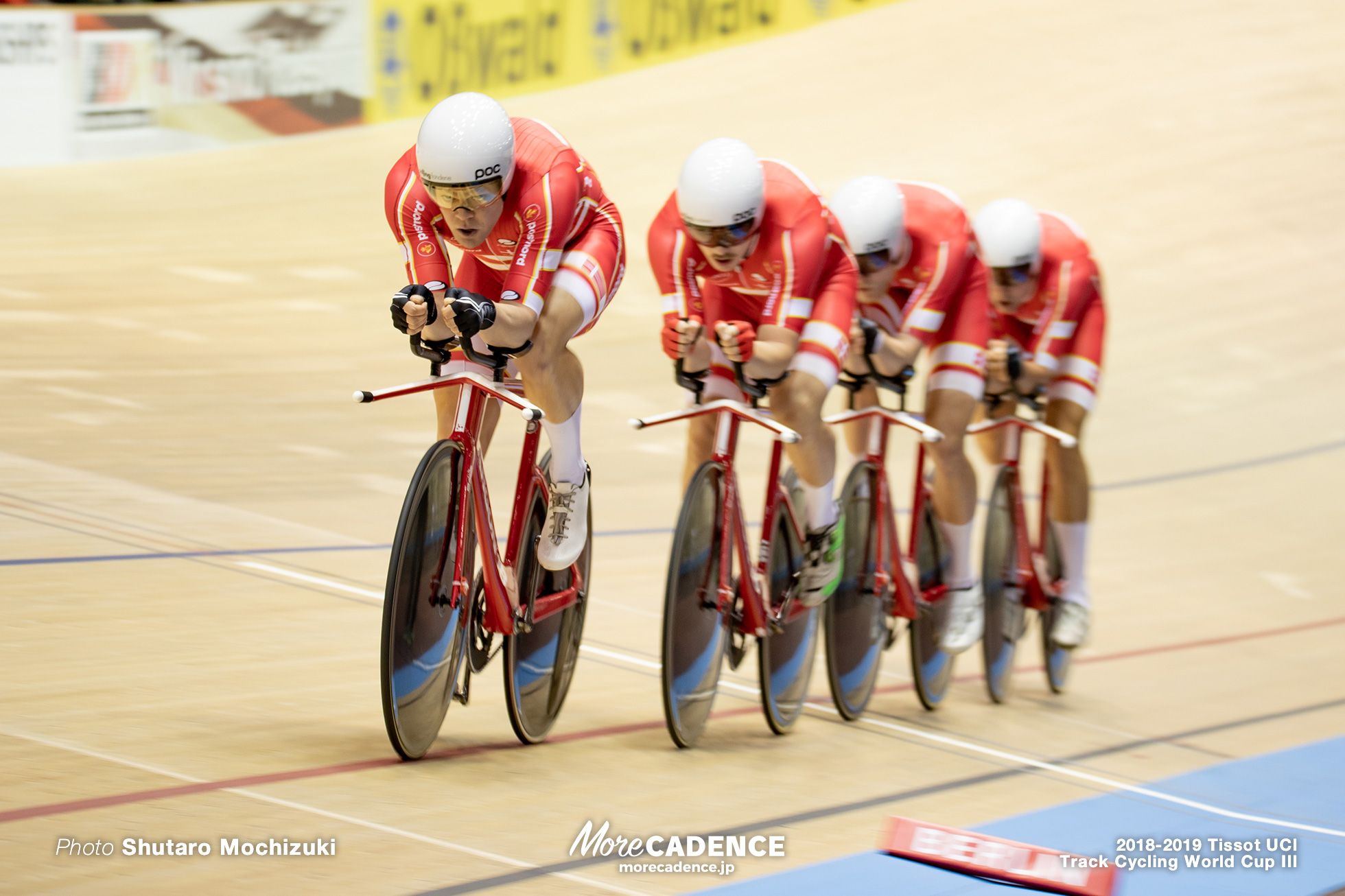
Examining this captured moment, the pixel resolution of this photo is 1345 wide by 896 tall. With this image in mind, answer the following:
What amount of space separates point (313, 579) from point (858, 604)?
1642 mm

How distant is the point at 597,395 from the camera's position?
304 inches

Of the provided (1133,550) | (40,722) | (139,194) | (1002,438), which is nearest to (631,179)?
(139,194)

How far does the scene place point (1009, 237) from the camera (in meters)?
4.36

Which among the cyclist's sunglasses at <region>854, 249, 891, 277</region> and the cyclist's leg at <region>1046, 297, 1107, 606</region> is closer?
the cyclist's sunglasses at <region>854, 249, 891, 277</region>

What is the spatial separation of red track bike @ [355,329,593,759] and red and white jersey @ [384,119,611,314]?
15 cm

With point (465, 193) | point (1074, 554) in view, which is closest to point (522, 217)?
point (465, 193)

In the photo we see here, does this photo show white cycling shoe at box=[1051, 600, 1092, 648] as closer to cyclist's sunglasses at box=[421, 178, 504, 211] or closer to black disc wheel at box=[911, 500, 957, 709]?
black disc wheel at box=[911, 500, 957, 709]

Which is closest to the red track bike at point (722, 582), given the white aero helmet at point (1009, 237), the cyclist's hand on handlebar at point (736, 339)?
the cyclist's hand on handlebar at point (736, 339)

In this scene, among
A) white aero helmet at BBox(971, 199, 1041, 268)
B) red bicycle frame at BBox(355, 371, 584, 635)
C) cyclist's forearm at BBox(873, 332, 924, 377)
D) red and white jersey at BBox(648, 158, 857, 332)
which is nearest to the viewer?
red bicycle frame at BBox(355, 371, 584, 635)

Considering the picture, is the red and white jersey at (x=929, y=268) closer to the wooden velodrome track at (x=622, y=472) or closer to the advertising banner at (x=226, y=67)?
the wooden velodrome track at (x=622, y=472)

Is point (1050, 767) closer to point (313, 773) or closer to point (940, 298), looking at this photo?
point (940, 298)

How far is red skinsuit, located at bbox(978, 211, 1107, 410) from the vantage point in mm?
4547

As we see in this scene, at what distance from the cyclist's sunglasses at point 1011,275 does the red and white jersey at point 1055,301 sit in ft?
0.38

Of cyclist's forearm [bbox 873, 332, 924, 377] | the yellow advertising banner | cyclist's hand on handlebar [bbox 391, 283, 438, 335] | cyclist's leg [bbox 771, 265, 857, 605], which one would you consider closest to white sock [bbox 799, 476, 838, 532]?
cyclist's leg [bbox 771, 265, 857, 605]
